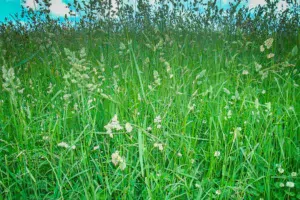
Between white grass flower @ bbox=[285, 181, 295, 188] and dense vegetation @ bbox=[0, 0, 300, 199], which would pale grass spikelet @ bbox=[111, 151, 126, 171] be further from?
white grass flower @ bbox=[285, 181, 295, 188]

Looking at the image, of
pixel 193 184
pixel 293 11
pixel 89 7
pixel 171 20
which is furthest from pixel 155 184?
pixel 293 11

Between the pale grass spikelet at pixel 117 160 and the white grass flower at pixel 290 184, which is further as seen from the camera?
the white grass flower at pixel 290 184

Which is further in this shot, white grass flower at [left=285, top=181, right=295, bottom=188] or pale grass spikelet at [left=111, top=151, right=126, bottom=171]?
white grass flower at [left=285, top=181, right=295, bottom=188]

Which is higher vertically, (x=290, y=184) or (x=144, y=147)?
(x=144, y=147)

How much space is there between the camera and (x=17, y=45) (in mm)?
4730

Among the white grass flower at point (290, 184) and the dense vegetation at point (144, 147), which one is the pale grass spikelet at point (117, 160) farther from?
the white grass flower at point (290, 184)

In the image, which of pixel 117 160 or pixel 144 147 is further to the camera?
pixel 144 147

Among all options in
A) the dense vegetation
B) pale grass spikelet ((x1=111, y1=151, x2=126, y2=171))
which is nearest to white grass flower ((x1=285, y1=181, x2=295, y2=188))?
the dense vegetation

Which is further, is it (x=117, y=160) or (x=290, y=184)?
(x=290, y=184)

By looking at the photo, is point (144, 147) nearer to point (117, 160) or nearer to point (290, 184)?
point (117, 160)

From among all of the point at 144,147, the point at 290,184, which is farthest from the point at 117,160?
the point at 290,184

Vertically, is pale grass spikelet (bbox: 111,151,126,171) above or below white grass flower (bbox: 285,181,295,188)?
above

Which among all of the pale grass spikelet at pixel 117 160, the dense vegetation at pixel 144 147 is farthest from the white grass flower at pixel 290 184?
the pale grass spikelet at pixel 117 160

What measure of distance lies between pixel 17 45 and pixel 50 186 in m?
3.57
